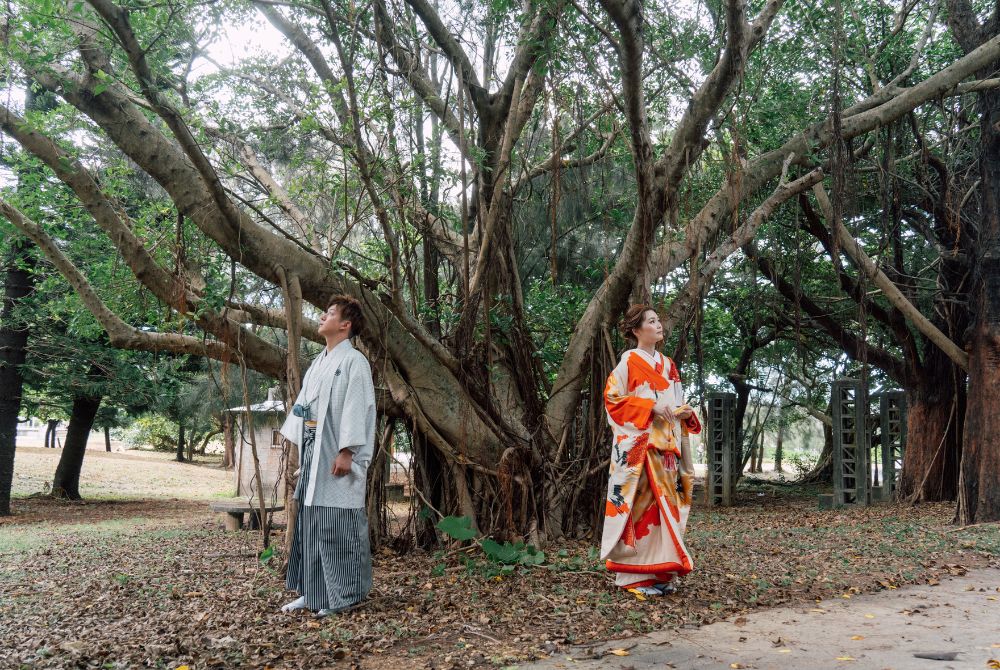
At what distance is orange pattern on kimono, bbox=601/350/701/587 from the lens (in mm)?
4633

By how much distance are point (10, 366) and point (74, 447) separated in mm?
3150

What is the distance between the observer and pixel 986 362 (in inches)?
315

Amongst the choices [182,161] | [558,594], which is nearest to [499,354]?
[558,594]

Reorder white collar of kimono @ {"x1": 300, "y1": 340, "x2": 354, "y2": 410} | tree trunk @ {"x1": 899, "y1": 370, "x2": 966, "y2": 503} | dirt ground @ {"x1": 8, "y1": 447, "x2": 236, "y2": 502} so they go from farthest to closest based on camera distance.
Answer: dirt ground @ {"x1": 8, "y1": 447, "x2": 236, "y2": 502}
tree trunk @ {"x1": 899, "y1": 370, "x2": 966, "y2": 503}
white collar of kimono @ {"x1": 300, "y1": 340, "x2": 354, "y2": 410}

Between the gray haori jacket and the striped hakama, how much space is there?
0.22 feet

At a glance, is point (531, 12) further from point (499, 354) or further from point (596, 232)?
point (596, 232)

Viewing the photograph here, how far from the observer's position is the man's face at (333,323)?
4.54 m

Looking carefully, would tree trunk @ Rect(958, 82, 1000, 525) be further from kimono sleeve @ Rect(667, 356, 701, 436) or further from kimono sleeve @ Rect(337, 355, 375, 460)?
kimono sleeve @ Rect(337, 355, 375, 460)

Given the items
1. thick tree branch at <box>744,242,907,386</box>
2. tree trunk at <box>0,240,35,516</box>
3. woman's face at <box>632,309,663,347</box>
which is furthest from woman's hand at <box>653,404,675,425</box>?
tree trunk at <box>0,240,35,516</box>

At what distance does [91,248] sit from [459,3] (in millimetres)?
5011

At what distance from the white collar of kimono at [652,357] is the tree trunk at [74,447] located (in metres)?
12.3

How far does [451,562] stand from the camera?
18.4ft

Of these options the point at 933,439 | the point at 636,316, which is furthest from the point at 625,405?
the point at 933,439

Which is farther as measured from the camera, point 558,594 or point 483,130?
point 483,130
